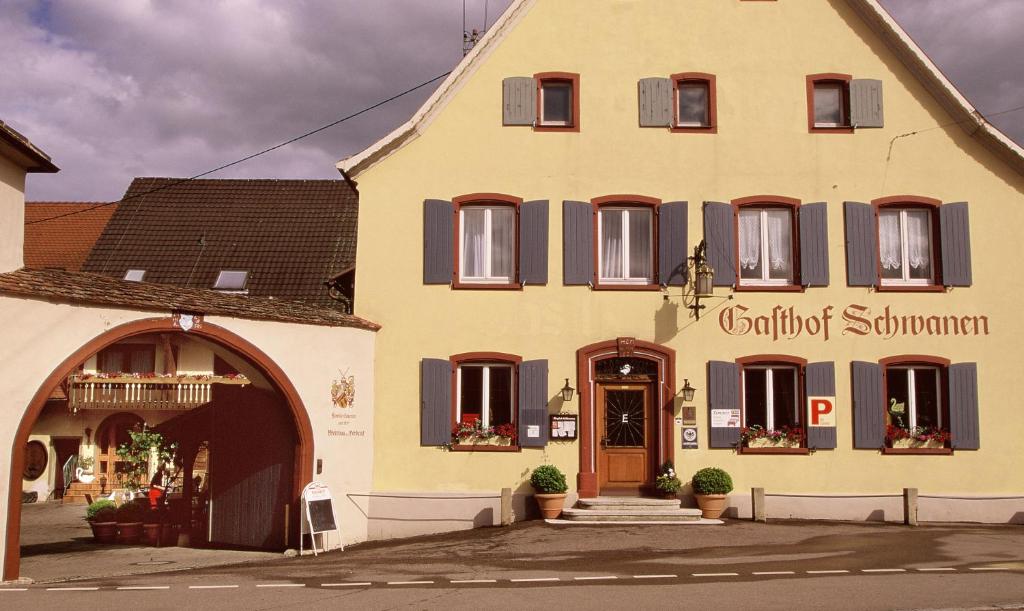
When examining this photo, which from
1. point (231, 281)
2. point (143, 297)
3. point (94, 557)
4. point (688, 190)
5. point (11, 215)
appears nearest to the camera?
point (143, 297)

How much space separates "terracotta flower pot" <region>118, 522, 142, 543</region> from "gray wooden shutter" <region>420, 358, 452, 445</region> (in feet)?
16.4

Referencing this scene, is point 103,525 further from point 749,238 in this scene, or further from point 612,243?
point 749,238

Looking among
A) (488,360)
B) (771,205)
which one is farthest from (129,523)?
(771,205)

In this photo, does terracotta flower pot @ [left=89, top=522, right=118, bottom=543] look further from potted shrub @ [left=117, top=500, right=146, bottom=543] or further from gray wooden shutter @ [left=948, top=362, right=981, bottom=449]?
gray wooden shutter @ [left=948, top=362, right=981, bottom=449]

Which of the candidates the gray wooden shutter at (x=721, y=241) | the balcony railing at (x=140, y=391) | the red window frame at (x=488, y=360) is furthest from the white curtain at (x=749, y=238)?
the balcony railing at (x=140, y=391)

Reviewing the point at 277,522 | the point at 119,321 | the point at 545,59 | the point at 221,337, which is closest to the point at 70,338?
the point at 119,321

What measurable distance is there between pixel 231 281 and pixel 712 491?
51.5ft

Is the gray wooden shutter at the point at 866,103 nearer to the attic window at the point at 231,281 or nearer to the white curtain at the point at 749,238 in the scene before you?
the white curtain at the point at 749,238

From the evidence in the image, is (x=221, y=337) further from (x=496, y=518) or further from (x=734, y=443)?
(x=734, y=443)

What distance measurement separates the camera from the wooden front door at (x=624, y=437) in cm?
1795

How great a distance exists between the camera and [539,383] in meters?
17.8

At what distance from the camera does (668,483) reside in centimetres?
1733

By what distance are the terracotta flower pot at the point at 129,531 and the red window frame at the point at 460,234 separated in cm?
675

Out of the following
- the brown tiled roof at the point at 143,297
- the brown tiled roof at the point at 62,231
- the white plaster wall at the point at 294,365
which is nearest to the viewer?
the white plaster wall at the point at 294,365
